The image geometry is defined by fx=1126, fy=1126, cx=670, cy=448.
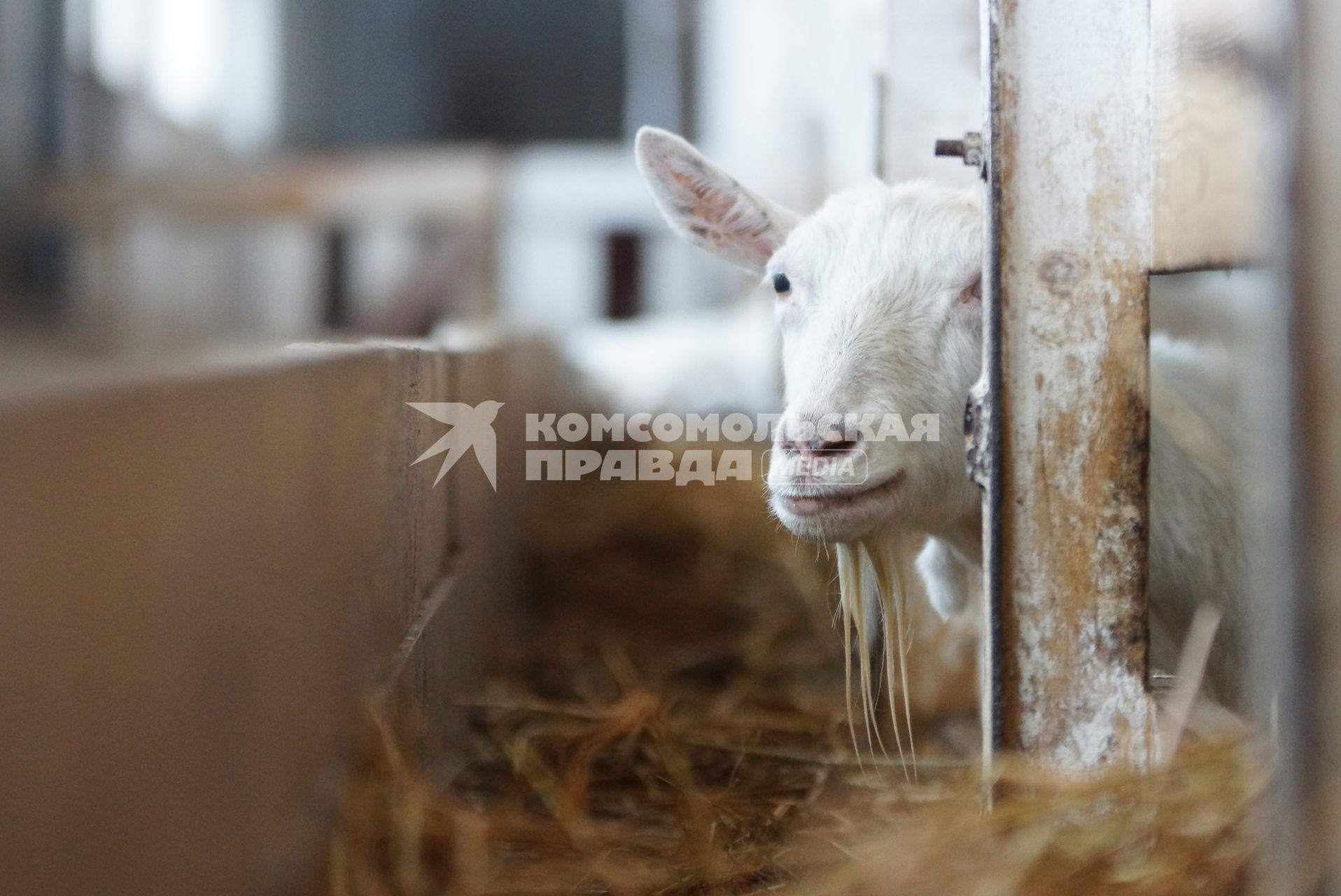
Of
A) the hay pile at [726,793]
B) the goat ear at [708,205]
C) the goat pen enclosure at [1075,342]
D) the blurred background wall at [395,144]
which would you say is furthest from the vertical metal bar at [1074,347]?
the blurred background wall at [395,144]

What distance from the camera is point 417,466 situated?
4.82ft

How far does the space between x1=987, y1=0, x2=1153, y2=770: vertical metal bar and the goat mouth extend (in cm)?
20

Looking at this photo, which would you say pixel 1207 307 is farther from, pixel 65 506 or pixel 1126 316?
pixel 65 506

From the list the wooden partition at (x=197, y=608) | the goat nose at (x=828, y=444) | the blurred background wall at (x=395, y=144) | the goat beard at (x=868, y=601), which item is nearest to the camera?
the wooden partition at (x=197, y=608)

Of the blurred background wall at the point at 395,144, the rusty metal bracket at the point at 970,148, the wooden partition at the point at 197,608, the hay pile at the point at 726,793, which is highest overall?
the blurred background wall at the point at 395,144

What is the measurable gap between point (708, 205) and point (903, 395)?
2.12ft

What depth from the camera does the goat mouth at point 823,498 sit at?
1.66m

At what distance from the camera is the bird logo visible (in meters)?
1.56

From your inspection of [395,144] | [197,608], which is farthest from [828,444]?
[395,144]

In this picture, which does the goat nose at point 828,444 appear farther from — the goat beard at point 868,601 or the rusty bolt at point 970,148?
the rusty bolt at point 970,148

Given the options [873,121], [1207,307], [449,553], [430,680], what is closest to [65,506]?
[430,680]

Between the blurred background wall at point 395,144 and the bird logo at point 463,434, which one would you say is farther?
the blurred background wall at point 395,144

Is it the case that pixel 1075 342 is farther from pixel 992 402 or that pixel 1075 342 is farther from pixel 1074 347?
pixel 992 402

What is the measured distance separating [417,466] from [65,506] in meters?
0.74
